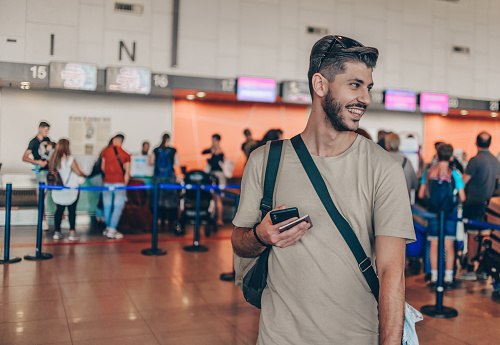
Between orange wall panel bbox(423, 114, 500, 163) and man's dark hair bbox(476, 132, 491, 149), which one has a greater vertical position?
orange wall panel bbox(423, 114, 500, 163)

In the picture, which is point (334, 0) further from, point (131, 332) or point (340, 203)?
point (340, 203)

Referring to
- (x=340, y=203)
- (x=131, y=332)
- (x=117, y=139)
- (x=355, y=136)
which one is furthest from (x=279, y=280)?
(x=117, y=139)

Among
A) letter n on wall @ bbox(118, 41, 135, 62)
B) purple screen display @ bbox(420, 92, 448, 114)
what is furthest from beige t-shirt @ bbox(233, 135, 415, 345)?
purple screen display @ bbox(420, 92, 448, 114)

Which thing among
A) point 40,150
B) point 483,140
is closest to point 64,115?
point 40,150

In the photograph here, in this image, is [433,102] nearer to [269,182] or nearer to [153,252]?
[153,252]

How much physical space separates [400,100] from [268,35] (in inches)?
158

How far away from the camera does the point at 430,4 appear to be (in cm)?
1487

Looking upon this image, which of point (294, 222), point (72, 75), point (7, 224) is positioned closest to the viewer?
point (294, 222)

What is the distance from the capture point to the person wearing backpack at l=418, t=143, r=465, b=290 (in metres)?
6.52

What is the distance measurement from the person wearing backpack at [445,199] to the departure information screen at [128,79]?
6.85m

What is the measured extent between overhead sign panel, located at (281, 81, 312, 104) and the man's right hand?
11076 millimetres

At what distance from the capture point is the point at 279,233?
1783 millimetres

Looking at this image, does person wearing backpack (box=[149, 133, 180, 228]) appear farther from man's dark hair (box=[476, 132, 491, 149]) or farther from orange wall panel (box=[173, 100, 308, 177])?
man's dark hair (box=[476, 132, 491, 149])

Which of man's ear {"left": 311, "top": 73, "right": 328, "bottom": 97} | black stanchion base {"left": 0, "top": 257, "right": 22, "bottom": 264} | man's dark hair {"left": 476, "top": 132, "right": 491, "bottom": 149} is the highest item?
man's dark hair {"left": 476, "top": 132, "right": 491, "bottom": 149}
